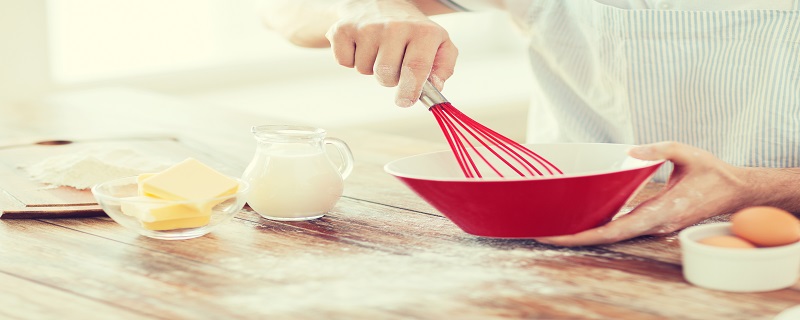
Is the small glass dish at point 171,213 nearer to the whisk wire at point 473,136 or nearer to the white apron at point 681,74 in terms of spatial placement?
the whisk wire at point 473,136

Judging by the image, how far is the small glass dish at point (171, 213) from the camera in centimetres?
125

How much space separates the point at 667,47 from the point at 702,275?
0.68m

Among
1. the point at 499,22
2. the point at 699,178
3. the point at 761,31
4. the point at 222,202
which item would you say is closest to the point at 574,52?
the point at 761,31

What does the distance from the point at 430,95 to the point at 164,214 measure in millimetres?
359

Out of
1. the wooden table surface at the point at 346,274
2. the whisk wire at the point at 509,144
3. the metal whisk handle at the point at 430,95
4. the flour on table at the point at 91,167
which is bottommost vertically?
the wooden table surface at the point at 346,274

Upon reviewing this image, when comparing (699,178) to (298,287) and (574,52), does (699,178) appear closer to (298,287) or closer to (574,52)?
(298,287)

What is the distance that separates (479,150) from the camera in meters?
1.41

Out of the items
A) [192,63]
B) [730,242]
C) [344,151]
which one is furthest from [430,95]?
[192,63]

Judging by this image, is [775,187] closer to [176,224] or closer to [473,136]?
[473,136]

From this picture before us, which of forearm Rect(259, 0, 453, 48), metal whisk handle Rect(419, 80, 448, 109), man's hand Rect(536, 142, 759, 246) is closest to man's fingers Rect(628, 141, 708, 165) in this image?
man's hand Rect(536, 142, 759, 246)

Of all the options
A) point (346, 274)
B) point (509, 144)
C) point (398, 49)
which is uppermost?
point (398, 49)

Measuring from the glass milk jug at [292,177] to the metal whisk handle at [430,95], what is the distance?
14cm

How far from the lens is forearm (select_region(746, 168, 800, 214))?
1.33m

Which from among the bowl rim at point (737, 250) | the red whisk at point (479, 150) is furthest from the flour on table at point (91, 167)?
the bowl rim at point (737, 250)
